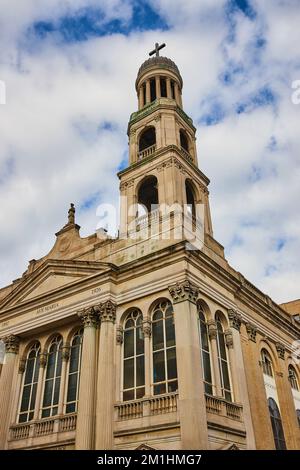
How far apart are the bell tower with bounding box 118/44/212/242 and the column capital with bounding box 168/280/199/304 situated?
5669 mm

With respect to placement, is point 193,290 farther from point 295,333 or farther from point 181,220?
point 295,333

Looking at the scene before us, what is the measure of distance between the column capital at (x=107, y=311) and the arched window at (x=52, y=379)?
3705 millimetres

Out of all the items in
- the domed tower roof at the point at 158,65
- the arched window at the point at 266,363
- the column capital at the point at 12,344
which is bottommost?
the arched window at the point at 266,363

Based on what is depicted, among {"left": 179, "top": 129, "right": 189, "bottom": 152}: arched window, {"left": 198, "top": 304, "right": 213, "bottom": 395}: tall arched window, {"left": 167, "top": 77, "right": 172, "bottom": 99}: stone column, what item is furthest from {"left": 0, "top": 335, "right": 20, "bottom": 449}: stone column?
{"left": 167, "top": 77, "right": 172, "bottom": 99}: stone column

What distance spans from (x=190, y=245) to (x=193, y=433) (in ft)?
25.1

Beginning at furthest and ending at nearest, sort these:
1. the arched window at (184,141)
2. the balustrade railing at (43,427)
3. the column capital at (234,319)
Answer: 1. the arched window at (184,141)
2. the column capital at (234,319)
3. the balustrade railing at (43,427)

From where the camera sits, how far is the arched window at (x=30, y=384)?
2125 centimetres

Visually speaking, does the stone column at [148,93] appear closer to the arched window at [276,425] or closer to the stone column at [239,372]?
the stone column at [239,372]

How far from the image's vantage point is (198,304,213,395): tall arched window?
1764 centimetres

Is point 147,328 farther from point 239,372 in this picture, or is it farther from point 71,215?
point 71,215

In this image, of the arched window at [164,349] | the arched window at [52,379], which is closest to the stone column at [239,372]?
the arched window at [164,349]

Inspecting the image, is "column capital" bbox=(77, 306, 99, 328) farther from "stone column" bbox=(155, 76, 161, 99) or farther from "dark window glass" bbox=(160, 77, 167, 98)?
"dark window glass" bbox=(160, 77, 167, 98)
